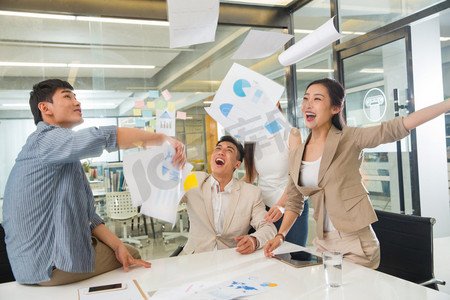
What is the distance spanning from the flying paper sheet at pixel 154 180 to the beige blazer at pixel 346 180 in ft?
1.96

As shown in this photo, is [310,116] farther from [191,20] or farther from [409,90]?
[409,90]

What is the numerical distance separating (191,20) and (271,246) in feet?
3.32

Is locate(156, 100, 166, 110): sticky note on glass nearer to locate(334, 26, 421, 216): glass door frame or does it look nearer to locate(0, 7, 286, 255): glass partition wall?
locate(0, 7, 286, 255): glass partition wall

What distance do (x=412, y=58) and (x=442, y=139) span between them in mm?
890

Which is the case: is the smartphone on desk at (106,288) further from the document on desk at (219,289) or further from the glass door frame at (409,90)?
the glass door frame at (409,90)

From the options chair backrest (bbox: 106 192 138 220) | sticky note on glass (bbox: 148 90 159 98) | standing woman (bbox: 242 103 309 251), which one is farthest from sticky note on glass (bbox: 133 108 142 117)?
standing woman (bbox: 242 103 309 251)

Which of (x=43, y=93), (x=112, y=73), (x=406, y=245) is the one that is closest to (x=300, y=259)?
(x=406, y=245)

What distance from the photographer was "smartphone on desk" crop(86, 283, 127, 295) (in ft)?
4.44

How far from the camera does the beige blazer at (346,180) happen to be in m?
1.63

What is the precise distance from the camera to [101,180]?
4.01 m

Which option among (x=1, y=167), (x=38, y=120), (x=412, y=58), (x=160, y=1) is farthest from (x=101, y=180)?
(x=412, y=58)

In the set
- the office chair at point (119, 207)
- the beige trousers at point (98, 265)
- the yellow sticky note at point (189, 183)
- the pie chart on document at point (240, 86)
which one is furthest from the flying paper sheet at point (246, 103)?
the office chair at point (119, 207)

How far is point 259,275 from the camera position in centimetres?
146

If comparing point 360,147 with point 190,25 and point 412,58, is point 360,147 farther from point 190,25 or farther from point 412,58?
point 412,58
